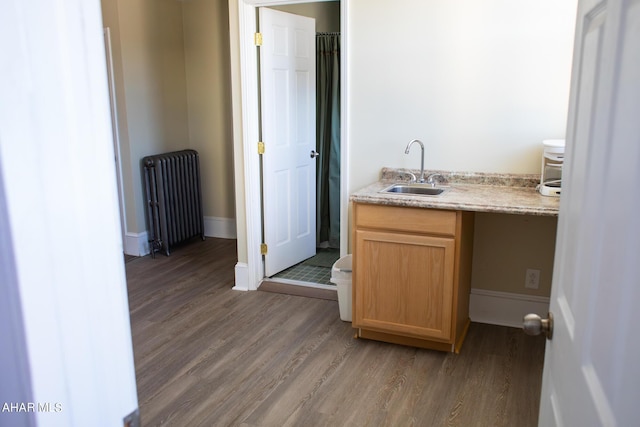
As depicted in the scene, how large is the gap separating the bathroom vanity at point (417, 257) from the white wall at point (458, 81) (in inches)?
13.7

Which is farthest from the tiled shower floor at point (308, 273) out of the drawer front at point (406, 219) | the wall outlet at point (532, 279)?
the wall outlet at point (532, 279)

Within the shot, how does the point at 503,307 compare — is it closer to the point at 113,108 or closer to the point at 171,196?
the point at 171,196

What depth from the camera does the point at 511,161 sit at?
3.23 meters

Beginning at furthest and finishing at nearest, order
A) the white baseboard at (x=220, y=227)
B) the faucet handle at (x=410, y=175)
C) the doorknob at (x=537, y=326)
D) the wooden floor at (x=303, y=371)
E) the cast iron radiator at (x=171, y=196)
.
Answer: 1. the white baseboard at (x=220, y=227)
2. the cast iron radiator at (x=171, y=196)
3. the faucet handle at (x=410, y=175)
4. the wooden floor at (x=303, y=371)
5. the doorknob at (x=537, y=326)

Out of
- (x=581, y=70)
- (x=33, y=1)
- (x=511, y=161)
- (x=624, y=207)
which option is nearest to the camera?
(x=33, y=1)

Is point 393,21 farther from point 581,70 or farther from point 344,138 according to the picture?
point 581,70

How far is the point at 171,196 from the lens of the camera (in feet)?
16.1

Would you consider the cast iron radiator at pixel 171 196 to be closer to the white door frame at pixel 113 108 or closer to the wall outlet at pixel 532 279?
the white door frame at pixel 113 108

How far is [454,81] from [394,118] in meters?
0.44

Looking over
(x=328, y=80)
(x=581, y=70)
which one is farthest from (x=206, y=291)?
(x=581, y=70)

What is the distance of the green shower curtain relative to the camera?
15.7 ft

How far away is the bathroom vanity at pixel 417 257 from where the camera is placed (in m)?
2.82

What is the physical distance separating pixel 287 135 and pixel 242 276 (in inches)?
45.6

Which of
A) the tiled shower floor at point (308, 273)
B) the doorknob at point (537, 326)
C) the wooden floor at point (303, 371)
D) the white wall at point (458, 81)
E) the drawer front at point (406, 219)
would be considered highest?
the white wall at point (458, 81)
